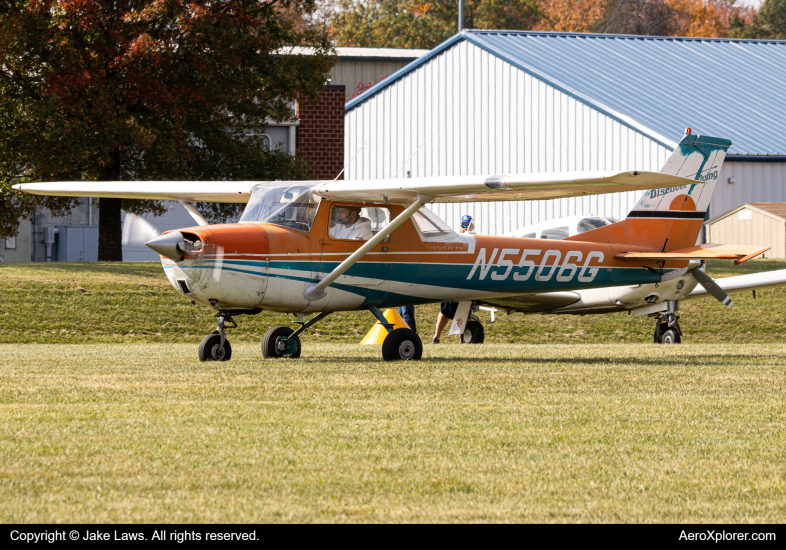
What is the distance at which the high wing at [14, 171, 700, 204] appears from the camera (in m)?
10.5

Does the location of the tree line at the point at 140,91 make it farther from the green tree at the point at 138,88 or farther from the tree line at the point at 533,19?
the tree line at the point at 533,19

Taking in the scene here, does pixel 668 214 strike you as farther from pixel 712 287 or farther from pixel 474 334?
pixel 474 334

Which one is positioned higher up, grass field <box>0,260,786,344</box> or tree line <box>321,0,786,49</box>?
tree line <box>321,0,786,49</box>

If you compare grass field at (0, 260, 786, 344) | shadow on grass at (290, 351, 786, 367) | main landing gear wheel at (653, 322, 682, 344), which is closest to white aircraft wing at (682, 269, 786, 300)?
grass field at (0, 260, 786, 344)

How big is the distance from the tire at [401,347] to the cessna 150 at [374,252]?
0.05 feet

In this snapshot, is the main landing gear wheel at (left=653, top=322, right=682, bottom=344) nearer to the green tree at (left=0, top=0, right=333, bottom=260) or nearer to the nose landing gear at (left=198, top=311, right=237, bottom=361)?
the nose landing gear at (left=198, top=311, right=237, bottom=361)

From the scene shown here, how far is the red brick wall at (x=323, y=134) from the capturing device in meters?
40.9

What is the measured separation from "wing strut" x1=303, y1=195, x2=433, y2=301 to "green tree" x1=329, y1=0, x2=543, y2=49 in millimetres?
55149

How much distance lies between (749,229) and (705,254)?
18174mm

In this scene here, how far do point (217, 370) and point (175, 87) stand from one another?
15791 mm

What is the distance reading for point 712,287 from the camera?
15.8 m

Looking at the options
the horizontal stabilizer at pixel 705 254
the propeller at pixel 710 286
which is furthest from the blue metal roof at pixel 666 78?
the horizontal stabilizer at pixel 705 254

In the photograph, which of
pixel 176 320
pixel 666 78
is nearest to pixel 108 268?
pixel 176 320

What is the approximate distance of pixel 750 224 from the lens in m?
30.8
